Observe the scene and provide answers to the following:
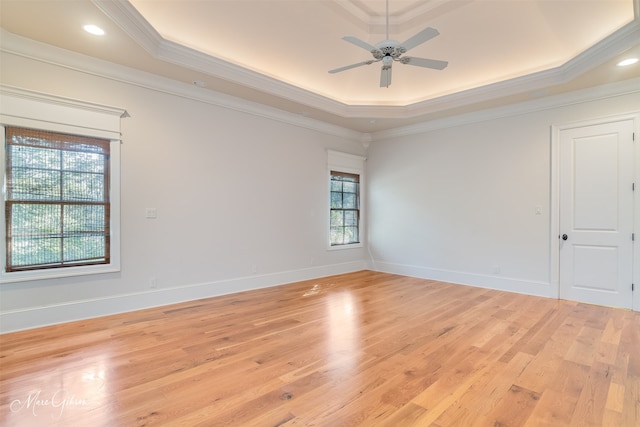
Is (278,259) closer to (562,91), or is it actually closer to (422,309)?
(422,309)

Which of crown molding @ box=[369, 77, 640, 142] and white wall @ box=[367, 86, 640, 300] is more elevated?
crown molding @ box=[369, 77, 640, 142]

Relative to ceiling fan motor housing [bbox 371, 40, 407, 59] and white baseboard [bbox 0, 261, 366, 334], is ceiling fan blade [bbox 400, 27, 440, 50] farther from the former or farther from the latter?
white baseboard [bbox 0, 261, 366, 334]

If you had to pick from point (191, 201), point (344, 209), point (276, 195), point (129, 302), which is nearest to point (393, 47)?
point (276, 195)

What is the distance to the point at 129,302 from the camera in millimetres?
3801

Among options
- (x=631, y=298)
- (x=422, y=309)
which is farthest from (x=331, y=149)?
(x=631, y=298)

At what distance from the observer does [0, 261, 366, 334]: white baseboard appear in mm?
3162

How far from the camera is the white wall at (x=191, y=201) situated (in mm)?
3398

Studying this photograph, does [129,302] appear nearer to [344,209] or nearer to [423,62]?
[344,209]

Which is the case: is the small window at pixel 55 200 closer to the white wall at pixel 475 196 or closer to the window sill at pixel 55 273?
the window sill at pixel 55 273

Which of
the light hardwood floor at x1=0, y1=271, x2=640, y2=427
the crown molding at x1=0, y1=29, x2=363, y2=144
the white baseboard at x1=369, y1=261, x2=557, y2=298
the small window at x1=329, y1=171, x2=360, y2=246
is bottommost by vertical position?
the light hardwood floor at x1=0, y1=271, x2=640, y2=427

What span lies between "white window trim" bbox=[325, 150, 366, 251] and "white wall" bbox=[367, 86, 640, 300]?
0.20 m

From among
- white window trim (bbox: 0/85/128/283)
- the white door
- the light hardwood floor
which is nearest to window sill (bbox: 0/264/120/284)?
white window trim (bbox: 0/85/128/283)

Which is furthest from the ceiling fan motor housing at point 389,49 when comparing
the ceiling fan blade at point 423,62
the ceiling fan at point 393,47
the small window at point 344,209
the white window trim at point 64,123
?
the small window at point 344,209

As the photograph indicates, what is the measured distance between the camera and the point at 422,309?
4008mm
